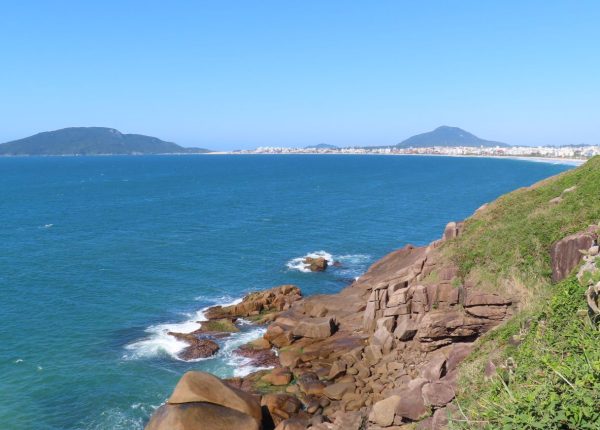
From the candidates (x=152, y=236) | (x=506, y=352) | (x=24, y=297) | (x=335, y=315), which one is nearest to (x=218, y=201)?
(x=152, y=236)

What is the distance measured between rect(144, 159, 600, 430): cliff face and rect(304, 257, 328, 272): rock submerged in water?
2012 cm

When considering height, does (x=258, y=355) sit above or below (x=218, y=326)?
below

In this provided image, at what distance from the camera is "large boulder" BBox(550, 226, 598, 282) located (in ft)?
82.8

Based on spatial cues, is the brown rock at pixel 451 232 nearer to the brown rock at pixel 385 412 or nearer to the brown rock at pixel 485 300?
the brown rock at pixel 485 300

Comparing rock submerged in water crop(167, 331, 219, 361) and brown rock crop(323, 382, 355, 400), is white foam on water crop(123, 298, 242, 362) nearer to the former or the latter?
rock submerged in water crop(167, 331, 219, 361)

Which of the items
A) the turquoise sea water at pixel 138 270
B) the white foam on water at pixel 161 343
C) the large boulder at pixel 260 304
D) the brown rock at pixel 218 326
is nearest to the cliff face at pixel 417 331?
the brown rock at pixel 218 326

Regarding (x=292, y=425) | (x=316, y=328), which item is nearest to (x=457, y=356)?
(x=292, y=425)

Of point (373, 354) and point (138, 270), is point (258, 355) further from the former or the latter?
point (138, 270)

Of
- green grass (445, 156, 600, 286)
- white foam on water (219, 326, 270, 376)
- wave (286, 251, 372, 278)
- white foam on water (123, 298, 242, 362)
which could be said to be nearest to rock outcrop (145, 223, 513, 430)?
white foam on water (219, 326, 270, 376)

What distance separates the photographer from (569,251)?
2656 cm

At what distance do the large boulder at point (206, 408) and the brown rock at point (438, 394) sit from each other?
30.8 ft

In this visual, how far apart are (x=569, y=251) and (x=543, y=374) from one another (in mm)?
15203

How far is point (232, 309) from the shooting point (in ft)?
154

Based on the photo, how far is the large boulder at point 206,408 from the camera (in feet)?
80.4
